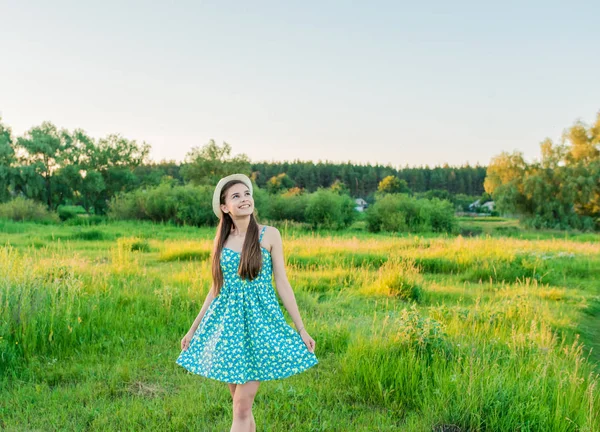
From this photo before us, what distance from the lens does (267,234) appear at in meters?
3.34

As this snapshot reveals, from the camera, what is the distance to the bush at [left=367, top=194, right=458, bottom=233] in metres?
35.7

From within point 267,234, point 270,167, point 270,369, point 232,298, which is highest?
point 270,167

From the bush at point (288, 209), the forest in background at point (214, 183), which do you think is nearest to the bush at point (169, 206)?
the forest in background at point (214, 183)

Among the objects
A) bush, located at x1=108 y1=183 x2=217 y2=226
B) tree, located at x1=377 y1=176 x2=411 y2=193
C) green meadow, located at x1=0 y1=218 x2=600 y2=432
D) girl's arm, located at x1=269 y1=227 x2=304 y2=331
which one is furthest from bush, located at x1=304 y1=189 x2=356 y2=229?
tree, located at x1=377 y1=176 x2=411 y2=193

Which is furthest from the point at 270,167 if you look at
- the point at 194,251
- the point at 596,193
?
the point at 194,251

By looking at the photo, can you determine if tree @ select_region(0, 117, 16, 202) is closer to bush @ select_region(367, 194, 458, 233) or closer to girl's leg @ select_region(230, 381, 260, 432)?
bush @ select_region(367, 194, 458, 233)

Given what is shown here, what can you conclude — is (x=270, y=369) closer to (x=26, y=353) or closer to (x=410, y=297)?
(x=26, y=353)

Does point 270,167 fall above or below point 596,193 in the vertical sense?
above

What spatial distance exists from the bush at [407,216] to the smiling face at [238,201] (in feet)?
108

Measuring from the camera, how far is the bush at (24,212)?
30031 millimetres

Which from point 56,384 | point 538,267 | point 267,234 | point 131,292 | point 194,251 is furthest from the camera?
point 194,251

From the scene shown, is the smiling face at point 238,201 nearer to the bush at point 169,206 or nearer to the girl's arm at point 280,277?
the girl's arm at point 280,277

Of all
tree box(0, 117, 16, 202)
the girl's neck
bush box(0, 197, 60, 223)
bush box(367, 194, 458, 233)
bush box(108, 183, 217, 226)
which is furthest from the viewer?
tree box(0, 117, 16, 202)

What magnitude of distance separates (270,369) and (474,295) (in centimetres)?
740
